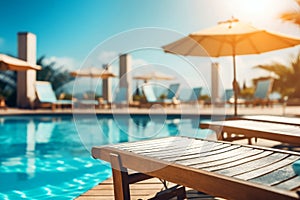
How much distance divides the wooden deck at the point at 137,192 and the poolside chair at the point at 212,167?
0.99 feet

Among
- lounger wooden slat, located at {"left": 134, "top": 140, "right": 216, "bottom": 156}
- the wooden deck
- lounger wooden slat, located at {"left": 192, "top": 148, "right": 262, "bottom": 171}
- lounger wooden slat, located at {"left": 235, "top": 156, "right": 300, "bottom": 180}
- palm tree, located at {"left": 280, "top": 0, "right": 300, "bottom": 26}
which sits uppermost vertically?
palm tree, located at {"left": 280, "top": 0, "right": 300, "bottom": 26}

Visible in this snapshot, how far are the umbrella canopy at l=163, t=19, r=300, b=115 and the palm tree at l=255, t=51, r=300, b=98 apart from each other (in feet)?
33.4

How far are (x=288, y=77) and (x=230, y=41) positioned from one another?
448 inches

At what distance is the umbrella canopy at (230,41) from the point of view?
4184mm

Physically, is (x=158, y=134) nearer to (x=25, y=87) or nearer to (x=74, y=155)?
(x=74, y=155)

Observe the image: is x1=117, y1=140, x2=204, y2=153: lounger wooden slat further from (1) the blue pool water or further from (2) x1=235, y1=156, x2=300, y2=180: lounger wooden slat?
(1) the blue pool water

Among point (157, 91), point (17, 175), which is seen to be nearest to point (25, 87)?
point (157, 91)

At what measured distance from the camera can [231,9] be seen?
9.01 meters

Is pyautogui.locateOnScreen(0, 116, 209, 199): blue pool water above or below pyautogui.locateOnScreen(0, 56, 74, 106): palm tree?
below

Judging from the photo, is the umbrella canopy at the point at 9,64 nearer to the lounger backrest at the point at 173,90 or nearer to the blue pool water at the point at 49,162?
the blue pool water at the point at 49,162

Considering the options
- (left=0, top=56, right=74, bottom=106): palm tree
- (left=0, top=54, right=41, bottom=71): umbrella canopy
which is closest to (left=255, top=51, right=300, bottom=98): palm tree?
(left=0, top=56, right=74, bottom=106): palm tree

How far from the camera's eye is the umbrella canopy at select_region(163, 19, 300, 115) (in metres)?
4.18

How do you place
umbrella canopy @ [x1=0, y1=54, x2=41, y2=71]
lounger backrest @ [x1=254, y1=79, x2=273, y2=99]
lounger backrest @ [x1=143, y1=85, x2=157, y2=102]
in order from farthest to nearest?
1. lounger backrest @ [x1=143, y1=85, x2=157, y2=102]
2. lounger backrest @ [x1=254, y1=79, x2=273, y2=99]
3. umbrella canopy @ [x1=0, y1=54, x2=41, y2=71]

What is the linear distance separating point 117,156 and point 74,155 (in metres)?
3.18
